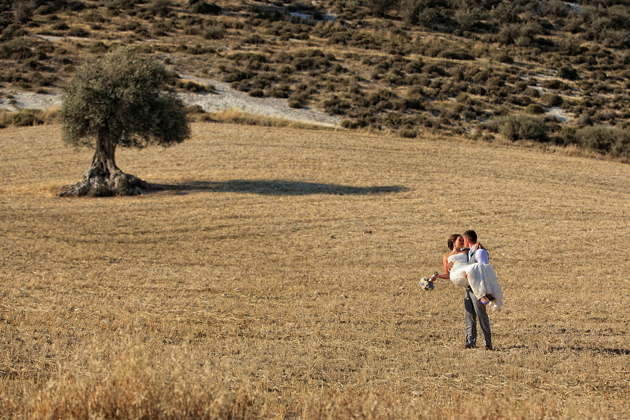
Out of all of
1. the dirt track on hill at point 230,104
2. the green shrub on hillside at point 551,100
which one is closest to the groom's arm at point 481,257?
the dirt track on hill at point 230,104

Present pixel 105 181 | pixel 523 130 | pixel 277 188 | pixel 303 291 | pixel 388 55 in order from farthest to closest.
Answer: pixel 388 55, pixel 523 130, pixel 277 188, pixel 105 181, pixel 303 291

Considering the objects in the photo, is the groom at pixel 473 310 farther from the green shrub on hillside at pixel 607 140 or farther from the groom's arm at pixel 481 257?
the green shrub on hillside at pixel 607 140

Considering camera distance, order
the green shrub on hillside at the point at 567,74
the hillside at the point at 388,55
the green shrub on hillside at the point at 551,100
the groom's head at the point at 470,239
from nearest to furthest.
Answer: the groom's head at the point at 470,239 → the hillside at the point at 388,55 → the green shrub on hillside at the point at 551,100 → the green shrub on hillside at the point at 567,74

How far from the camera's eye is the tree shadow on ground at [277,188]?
76.9 ft

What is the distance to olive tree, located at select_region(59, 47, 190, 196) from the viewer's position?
875 inches

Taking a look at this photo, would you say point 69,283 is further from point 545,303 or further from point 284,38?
point 284,38

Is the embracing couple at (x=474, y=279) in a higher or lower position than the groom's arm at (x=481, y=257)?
lower

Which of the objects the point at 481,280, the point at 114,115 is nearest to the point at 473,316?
the point at 481,280

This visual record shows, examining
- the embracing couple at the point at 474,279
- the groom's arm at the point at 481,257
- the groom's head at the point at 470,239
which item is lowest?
the embracing couple at the point at 474,279

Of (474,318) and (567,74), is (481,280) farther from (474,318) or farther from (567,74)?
(567,74)

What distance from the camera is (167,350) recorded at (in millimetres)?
7211

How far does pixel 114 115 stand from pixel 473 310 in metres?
18.3

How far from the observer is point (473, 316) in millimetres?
8500

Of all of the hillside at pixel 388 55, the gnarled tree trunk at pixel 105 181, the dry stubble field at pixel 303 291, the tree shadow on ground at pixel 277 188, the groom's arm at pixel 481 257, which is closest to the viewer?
the dry stubble field at pixel 303 291
